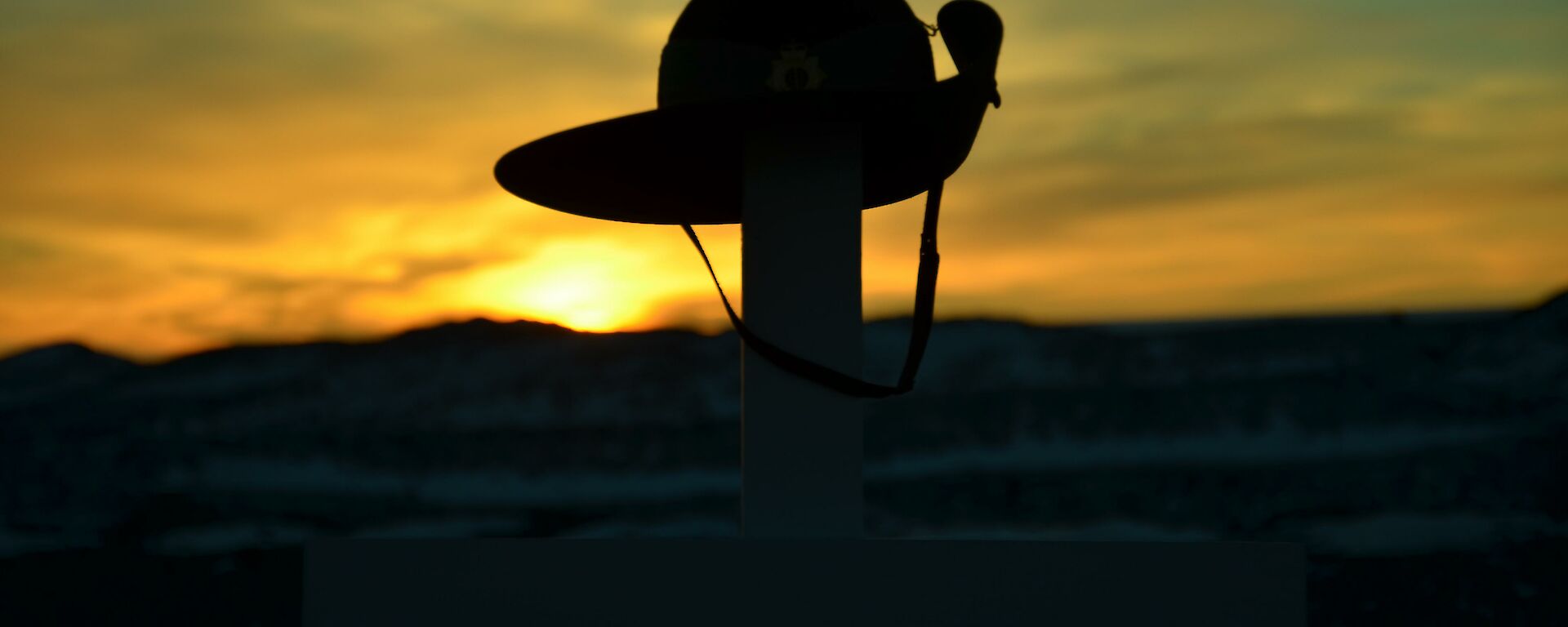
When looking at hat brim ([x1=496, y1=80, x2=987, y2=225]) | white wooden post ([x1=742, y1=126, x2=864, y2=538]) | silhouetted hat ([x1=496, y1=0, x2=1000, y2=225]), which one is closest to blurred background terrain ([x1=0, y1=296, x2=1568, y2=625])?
hat brim ([x1=496, y1=80, x2=987, y2=225])

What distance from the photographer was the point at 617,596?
4879mm

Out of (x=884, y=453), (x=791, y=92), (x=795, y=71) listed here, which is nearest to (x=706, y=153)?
(x=795, y=71)

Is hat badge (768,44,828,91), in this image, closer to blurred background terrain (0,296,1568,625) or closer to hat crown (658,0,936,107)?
hat crown (658,0,936,107)

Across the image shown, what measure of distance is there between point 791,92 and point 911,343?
108 cm

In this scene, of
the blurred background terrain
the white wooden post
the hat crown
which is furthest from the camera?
the blurred background terrain

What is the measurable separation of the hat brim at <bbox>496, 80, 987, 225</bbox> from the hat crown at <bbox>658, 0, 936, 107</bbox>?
106 millimetres

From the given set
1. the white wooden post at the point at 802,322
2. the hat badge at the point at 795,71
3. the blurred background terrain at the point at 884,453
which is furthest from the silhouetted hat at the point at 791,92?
the blurred background terrain at the point at 884,453

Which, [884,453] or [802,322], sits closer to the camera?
[802,322]

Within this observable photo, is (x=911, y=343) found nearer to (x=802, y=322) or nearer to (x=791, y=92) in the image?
(x=802, y=322)

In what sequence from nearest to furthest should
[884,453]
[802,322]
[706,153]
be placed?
1. [802,322]
2. [706,153]
3. [884,453]

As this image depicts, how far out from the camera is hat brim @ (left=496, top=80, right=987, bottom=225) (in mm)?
5285

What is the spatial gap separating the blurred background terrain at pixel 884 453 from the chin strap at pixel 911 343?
72.5ft

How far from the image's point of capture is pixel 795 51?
5457mm

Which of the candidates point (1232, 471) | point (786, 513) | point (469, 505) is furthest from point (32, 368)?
point (786, 513)
